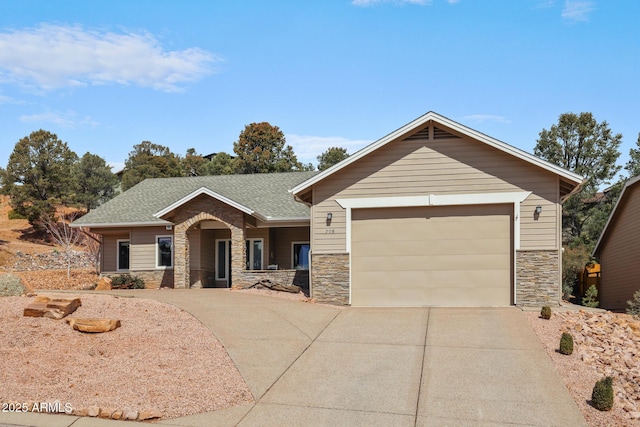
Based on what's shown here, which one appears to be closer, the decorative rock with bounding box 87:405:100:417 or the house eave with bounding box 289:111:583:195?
the decorative rock with bounding box 87:405:100:417

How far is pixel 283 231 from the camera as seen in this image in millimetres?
24969

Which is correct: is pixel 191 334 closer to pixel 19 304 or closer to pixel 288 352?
pixel 288 352

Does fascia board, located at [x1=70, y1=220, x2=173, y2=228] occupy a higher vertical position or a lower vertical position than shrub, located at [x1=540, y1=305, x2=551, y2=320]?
higher

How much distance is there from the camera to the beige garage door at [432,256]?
55.7 ft

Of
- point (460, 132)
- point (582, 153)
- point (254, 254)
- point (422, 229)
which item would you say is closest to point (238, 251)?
point (254, 254)

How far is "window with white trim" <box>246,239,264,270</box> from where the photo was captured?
79.5 ft

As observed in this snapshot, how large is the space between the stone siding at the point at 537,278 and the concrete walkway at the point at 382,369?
0.85 m

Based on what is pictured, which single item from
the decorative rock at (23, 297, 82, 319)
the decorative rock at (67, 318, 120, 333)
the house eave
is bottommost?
the decorative rock at (67, 318, 120, 333)

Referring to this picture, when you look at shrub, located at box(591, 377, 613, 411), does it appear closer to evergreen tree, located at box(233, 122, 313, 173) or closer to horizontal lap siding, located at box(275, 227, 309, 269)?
horizontal lap siding, located at box(275, 227, 309, 269)

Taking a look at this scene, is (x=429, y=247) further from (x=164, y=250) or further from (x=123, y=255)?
(x=123, y=255)

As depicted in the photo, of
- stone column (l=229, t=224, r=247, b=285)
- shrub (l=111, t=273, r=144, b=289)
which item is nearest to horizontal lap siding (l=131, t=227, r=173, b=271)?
shrub (l=111, t=273, r=144, b=289)

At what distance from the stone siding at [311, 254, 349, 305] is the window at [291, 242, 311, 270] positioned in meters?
6.56

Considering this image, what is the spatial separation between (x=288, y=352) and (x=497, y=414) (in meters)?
4.48

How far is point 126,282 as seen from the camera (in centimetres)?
2389
